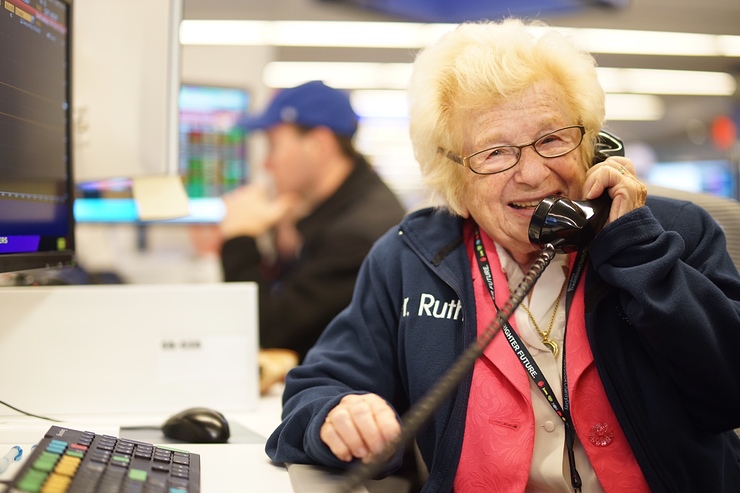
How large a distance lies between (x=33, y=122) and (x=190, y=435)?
63cm

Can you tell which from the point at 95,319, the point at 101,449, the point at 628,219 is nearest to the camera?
the point at 101,449

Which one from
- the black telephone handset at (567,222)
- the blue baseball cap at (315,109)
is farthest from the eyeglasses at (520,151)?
the blue baseball cap at (315,109)

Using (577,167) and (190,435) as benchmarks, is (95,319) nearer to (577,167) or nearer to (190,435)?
(190,435)

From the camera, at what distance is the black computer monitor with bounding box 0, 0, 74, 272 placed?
3.82 ft

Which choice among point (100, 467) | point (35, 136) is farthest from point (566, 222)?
point (35, 136)

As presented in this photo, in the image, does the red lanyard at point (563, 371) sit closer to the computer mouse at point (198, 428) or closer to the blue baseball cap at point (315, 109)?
the computer mouse at point (198, 428)

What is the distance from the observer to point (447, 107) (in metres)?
1.44

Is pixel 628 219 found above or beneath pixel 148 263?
above

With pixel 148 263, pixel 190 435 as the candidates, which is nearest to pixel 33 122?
pixel 190 435

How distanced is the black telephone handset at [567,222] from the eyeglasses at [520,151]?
106 mm

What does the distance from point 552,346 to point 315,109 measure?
207 cm

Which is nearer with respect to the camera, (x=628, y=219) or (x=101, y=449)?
(x=101, y=449)

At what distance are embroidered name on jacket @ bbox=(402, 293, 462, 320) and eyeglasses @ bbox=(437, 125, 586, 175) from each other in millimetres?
259

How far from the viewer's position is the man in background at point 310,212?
8.59ft
